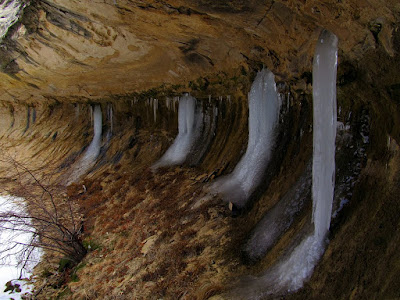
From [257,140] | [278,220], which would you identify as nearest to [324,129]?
[278,220]

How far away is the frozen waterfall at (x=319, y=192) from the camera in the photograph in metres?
3.76

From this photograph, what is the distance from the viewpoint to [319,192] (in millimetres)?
3881

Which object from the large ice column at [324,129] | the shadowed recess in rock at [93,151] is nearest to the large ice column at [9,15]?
the shadowed recess in rock at [93,151]

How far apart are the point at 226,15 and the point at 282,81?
7.10 ft

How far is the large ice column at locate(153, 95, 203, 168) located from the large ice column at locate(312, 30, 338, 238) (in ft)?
20.1

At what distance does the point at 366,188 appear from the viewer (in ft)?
Result: 12.7

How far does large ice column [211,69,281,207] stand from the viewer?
6.43 meters

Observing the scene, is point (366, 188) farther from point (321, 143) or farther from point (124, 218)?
point (124, 218)

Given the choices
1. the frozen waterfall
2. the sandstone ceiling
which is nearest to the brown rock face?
the sandstone ceiling

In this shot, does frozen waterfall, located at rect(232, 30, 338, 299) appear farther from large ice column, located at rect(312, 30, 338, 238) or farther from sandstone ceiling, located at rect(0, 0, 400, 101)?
sandstone ceiling, located at rect(0, 0, 400, 101)

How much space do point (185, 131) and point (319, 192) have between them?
6.95 metres

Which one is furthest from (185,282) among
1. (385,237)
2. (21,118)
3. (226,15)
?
(21,118)

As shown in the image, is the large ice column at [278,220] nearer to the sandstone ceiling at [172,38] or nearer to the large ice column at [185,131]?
the sandstone ceiling at [172,38]

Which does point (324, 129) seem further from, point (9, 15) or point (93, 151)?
point (93, 151)
